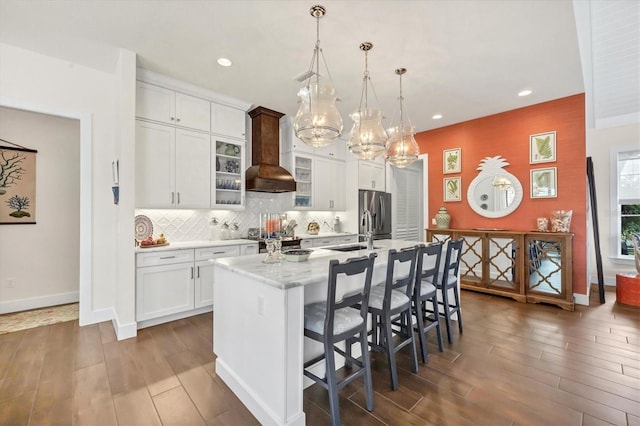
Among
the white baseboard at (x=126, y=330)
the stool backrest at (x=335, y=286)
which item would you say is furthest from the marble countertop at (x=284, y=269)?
the white baseboard at (x=126, y=330)

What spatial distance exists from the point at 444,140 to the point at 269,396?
17.1 feet

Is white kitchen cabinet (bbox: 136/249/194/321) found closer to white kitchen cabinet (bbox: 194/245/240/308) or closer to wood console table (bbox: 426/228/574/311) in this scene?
white kitchen cabinet (bbox: 194/245/240/308)

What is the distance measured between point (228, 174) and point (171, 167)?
2.70ft

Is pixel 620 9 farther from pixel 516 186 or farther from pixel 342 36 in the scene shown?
pixel 342 36

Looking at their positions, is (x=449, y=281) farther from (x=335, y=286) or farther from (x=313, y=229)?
(x=313, y=229)

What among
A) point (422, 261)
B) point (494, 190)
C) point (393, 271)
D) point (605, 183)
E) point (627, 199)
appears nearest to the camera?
point (393, 271)

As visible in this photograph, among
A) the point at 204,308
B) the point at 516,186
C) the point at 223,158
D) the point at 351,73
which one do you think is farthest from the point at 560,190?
the point at 204,308

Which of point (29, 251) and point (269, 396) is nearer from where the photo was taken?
point (269, 396)

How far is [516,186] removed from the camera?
4605 mm

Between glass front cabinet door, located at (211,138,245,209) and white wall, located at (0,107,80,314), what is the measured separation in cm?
208

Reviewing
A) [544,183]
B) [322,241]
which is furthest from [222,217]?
[544,183]

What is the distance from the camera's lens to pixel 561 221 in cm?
407

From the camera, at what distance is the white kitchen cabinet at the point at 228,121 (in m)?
4.09

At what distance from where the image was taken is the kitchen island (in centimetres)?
167
